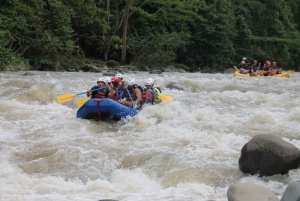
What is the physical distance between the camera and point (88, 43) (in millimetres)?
20469

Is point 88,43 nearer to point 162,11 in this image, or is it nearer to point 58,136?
point 162,11

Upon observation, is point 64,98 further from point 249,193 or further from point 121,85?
point 249,193

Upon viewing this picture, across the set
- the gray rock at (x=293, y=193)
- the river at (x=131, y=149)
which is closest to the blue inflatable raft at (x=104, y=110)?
the river at (x=131, y=149)

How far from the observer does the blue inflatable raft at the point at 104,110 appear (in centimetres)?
714

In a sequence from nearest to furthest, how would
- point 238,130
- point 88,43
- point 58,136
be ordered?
point 58,136
point 238,130
point 88,43

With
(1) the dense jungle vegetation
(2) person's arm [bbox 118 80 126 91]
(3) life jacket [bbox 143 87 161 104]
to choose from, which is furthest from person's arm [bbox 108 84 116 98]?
(1) the dense jungle vegetation

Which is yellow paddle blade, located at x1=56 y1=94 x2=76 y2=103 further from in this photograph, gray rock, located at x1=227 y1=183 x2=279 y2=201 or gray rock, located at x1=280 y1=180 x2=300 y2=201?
gray rock, located at x1=280 y1=180 x2=300 y2=201

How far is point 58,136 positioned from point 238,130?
286 cm

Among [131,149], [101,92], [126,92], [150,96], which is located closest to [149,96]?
[150,96]

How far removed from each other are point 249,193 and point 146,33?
19283 mm

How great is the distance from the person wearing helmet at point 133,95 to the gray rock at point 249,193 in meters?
4.20

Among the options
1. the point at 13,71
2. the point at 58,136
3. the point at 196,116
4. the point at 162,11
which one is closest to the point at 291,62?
the point at 162,11

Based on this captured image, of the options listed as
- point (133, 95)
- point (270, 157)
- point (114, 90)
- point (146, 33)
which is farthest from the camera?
point (146, 33)

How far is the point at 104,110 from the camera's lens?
282 inches
